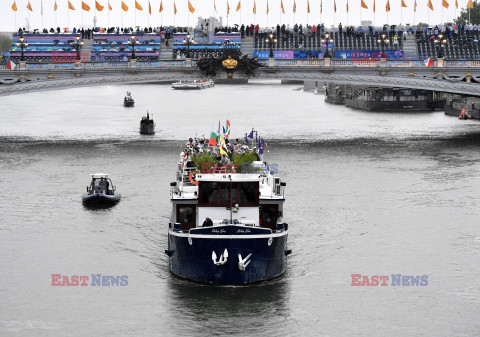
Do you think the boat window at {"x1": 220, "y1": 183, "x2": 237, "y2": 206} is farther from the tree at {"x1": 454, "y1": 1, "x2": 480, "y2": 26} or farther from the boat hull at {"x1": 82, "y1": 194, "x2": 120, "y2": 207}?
the tree at {"x1": 454, "y1": 1, "x2": 480, "y2": 26}

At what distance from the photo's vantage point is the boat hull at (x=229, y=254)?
124ft

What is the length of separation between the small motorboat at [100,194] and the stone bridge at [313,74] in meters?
29.5

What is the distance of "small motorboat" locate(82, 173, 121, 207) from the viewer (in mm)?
55656

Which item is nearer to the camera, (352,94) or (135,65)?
(135,65)

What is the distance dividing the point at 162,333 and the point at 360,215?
66.2ft

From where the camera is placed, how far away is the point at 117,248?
45.7 m

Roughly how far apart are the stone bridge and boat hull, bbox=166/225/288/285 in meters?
48.2

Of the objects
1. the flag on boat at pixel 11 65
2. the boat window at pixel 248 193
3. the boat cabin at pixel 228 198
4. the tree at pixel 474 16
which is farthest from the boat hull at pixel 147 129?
the tree at pixel 474 16

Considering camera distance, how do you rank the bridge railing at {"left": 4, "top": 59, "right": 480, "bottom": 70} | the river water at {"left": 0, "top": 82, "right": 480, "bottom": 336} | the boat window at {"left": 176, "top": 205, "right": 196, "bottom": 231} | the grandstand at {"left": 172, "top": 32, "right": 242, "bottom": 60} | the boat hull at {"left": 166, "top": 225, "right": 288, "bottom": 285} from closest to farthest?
the river water at {"left": 0, "top": 82, "right": 480, "bottom": 336}
the boat hull at {"left": 166, "top": 225, "right": 288, "bottom": 285}
the boat window at {"left": 176, "top": 205, "right": 196, "bottom": 231}
the bridge railing at {"left": 4, "top": 59, "right": 480, "bottom": 70}
the grandstand at {"left": 172, "top": 32, "right": 242, "bottom": 60}

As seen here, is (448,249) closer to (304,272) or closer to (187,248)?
(304,272)

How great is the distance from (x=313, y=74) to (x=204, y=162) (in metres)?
45.8

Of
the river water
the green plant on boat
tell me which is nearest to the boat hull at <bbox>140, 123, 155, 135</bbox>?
the river water

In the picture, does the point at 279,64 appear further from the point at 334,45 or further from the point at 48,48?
the point at 48,48

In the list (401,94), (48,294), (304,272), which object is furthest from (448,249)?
(401,94)
